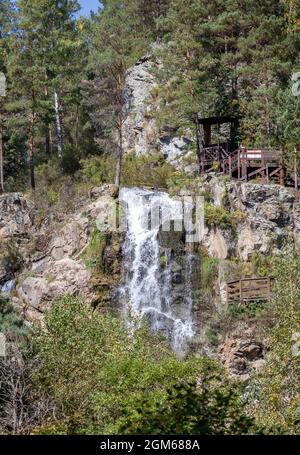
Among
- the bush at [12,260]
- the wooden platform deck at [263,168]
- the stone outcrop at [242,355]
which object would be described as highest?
the wooden platform deck at [263,168]

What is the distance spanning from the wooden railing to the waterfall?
2388 mm

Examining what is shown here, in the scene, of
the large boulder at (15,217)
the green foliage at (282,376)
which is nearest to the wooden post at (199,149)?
the large boulder at (15,217)

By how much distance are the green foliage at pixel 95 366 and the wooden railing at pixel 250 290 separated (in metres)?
7.82

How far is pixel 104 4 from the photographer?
70250mm

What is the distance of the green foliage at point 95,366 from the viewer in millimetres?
19969

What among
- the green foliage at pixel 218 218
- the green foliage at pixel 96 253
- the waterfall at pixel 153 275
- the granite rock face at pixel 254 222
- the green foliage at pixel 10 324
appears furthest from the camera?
the green foliage at pixel 218 218

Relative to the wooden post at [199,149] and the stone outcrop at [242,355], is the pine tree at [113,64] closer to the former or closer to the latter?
the wooden post at [199,149]

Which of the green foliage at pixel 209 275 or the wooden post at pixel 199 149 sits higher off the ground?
the wooden post at pixel 199 149

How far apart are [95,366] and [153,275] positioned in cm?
1313

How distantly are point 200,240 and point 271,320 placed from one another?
6375mm

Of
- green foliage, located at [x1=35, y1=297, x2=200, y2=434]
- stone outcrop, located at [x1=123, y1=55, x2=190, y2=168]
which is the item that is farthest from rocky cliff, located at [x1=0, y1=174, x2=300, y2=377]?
stone outcrop, located at [x1=123, y1=55, x2=190, y2=168]

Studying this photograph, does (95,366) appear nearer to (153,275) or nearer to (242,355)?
(242,355)

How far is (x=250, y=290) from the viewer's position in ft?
108
